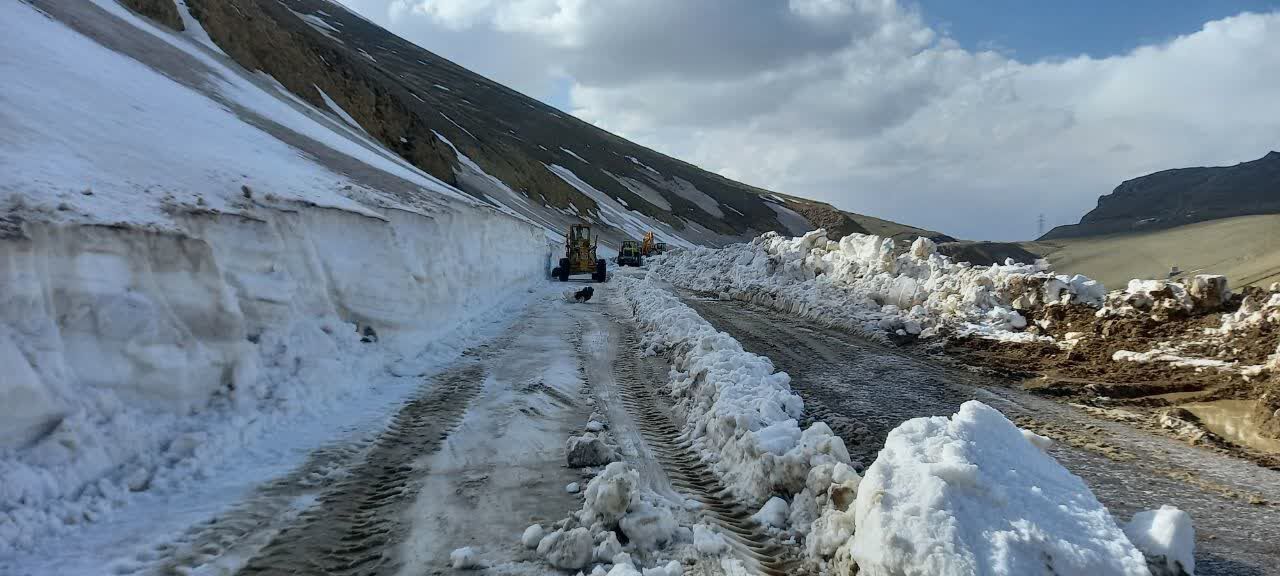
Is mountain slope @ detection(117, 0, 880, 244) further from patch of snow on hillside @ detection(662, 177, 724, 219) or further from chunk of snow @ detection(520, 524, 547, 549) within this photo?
chunk of snow @ detection(520, 524, 547, 549)

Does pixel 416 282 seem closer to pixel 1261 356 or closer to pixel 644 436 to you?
pixel 644 436

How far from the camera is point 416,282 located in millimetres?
10250

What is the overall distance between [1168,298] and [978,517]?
9429mm

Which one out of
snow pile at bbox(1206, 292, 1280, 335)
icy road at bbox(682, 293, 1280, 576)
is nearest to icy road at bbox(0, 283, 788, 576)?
icy road at bbox(682, 293, 1280, 576)

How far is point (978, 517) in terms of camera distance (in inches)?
123

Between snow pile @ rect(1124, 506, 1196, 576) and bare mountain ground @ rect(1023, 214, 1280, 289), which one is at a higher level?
bare mountain ground @ rect(1023, 214, 1280, 289)

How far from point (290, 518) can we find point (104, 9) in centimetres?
2092

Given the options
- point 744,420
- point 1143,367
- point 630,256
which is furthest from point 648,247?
point 744,420

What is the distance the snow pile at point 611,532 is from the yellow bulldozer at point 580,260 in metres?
21.0

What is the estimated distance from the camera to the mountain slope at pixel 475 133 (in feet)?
110

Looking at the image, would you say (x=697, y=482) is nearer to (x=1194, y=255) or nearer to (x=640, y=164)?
(x=1194, y=255)

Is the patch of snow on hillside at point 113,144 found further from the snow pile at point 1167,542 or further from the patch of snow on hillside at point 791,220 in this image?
the patch of snow on hillside at point 791,220

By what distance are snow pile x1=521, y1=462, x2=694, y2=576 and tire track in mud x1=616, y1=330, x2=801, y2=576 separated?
0.37m

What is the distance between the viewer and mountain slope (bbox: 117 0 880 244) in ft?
110
